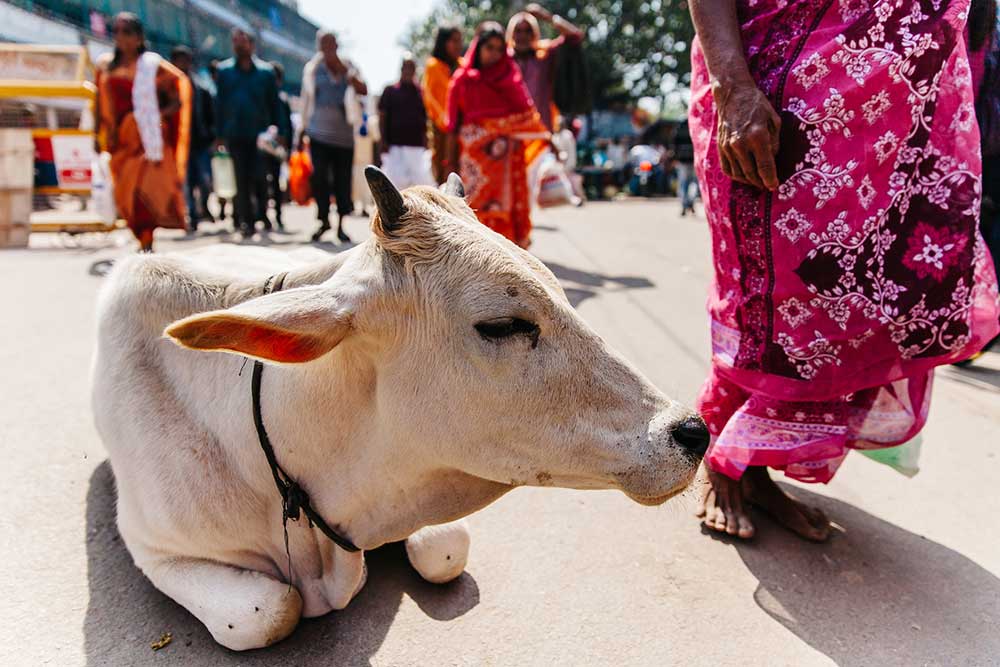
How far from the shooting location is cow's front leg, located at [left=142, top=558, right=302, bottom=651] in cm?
166

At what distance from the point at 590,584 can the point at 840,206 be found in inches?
49.3

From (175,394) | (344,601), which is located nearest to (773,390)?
(344,601)

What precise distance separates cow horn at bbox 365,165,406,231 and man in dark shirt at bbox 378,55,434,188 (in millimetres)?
6571

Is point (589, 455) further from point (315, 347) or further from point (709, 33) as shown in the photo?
point (709, 33)

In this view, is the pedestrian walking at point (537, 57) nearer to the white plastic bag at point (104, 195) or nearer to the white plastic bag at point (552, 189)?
the white plastic bag at point (552, 189)

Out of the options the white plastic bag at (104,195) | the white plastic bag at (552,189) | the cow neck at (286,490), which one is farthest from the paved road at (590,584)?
the white plastic bag at (104,195)

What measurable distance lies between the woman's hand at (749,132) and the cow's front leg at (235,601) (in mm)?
1628

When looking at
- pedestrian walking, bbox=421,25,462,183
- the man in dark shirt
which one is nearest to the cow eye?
pedestrian walking, bbox=421,25,462,183

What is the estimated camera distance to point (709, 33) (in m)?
2.09

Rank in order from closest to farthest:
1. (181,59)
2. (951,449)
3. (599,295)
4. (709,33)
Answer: (709,33)
(951,449)
(599,295)
(181,59)

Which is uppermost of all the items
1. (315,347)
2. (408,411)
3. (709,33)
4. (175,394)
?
(709,33)

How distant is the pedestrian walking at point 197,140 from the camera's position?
8359 mm

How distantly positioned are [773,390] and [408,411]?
1.15 m

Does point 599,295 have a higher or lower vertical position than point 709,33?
lower
